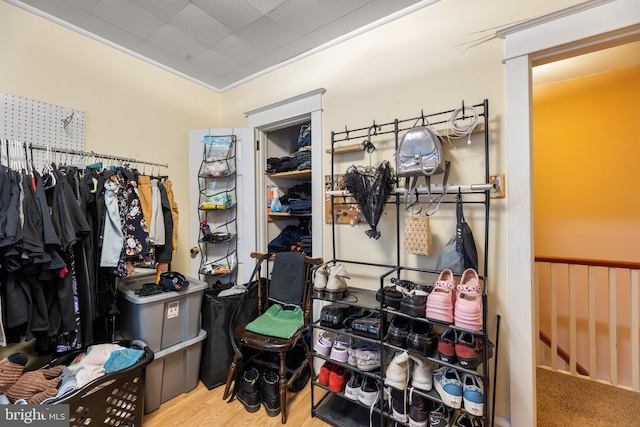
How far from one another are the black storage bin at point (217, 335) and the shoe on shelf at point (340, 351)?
79 centimetres

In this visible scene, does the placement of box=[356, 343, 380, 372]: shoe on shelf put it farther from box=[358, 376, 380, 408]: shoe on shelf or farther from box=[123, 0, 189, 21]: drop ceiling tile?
box=[123, 0, 189, 21]: drop ceiling tile

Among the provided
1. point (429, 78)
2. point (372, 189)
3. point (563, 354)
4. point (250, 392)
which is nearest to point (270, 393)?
point (250, 392)

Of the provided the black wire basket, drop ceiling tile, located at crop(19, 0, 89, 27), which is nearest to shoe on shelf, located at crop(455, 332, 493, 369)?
the black wire basket

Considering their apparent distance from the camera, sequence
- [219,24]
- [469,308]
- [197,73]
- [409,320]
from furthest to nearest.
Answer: [197,73], [219,24], [409,320], [469,308]

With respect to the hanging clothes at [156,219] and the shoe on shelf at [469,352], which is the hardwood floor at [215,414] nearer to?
the shoe on shelf at [469,352]

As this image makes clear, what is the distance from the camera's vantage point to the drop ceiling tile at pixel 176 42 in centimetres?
196

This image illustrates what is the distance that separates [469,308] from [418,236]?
1.51 ft

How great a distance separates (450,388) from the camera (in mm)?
1258

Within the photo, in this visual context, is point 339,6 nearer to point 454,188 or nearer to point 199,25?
point 199,25

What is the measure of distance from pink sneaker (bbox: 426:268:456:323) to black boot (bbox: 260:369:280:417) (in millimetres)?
1124

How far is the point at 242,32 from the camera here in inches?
77.2

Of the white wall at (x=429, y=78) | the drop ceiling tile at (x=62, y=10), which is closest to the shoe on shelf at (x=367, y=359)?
the white wall at (x=429, y=78)

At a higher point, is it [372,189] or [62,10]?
[62,10]

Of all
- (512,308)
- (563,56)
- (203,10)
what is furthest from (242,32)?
(512,308)
